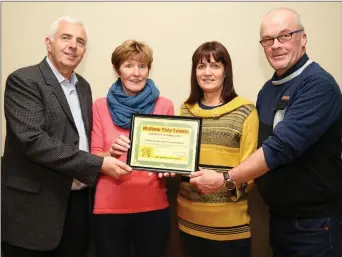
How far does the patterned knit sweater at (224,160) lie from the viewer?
1.84 meters

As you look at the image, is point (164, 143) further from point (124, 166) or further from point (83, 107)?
point (83, 107)

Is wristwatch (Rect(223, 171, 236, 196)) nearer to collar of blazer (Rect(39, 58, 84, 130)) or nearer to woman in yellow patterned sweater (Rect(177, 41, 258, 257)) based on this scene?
woman in yellow patterned sweater (Rect(177, 41, 258, 257))

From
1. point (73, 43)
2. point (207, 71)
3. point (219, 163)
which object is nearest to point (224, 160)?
point (219, 163)

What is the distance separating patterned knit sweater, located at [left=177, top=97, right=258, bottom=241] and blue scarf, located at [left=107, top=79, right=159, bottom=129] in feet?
1.13

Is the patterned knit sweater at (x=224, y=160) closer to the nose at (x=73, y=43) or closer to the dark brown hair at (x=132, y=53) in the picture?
the dark brown hair at (x=132, y=53)

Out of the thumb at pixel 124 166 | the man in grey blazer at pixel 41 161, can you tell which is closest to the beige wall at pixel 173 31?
the man in grey blazer at pixel 41 161

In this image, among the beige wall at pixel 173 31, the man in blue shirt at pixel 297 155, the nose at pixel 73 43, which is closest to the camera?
the man in blue shirt at pixel 297 155

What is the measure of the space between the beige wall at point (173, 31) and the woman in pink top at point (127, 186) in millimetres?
567

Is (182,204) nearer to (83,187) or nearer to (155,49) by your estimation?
(83,187)

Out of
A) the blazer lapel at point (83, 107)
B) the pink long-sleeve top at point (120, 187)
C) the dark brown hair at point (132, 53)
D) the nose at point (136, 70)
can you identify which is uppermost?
the dark brown hair at point (132, 53)

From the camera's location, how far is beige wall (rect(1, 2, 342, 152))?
Answer: 251 centimetres

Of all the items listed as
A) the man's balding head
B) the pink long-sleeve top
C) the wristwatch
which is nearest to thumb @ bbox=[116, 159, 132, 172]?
the pink long-sleeve top

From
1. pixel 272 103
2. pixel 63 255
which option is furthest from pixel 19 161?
pixel 272 103

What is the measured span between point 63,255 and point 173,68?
1.47 metres
